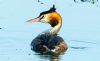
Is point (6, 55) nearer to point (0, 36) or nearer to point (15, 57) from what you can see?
point (15, 57)

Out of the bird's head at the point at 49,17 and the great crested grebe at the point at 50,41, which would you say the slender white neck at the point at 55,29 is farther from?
the bird's head at the point at 49,17

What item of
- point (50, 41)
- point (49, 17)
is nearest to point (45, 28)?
point (49, 17)

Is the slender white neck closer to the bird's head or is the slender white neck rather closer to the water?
the bird's head

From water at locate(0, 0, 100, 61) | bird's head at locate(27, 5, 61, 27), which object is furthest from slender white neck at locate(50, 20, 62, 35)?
water at locate(0, 0, 100, 61)

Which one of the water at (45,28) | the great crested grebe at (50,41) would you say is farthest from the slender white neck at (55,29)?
the water at (45,28)

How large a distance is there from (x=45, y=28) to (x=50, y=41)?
16.0 feet

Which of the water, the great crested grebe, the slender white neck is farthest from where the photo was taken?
the slender white neck

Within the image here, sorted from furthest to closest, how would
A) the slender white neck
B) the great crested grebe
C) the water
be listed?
the slender white neck
the great crested grebe
the water

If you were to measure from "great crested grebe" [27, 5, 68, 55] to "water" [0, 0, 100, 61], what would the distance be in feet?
0.82

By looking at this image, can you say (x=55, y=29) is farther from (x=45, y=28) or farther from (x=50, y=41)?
(x=45, y=28)

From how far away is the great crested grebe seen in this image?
18.5 m

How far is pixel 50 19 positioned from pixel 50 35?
102 centimetres

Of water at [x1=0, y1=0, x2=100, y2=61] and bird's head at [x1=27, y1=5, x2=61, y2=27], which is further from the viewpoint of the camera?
bird's head at [x1=27, y1=5, x2=61, y2=27]

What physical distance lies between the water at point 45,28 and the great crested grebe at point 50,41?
9.9 inches
